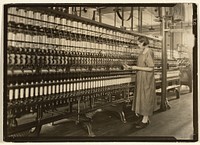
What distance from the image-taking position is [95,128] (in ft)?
7.90

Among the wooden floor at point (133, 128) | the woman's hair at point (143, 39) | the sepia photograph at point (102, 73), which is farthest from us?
the woman's hair at point (143, 39)

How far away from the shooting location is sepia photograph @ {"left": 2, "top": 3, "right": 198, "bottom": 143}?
224cm

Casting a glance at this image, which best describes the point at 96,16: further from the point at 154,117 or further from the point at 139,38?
the point at 154,117

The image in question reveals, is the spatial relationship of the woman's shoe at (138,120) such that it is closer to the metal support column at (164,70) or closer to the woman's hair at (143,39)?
the metal support column at (164,70)

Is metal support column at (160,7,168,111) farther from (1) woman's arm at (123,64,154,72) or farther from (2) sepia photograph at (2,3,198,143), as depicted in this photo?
(1) woman's arm at (123,64,154,72)

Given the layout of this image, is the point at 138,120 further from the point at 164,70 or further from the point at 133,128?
the point at 164,70

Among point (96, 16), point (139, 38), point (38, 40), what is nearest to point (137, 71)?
point (139, 38)

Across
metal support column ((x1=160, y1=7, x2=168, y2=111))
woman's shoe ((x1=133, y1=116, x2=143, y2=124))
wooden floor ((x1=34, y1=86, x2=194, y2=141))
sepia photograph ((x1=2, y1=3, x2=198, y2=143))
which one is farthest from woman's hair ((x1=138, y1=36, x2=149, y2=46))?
woman's shoe ((x1=133, y1=116, x2=143, y2=124))

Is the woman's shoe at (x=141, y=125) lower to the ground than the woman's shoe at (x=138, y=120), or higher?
lower

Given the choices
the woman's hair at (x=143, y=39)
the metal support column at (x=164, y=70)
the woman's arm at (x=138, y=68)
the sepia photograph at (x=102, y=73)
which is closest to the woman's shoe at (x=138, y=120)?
the sepia photograph at (x=102, y=73)

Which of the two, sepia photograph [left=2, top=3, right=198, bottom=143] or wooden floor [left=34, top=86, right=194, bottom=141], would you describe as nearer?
sepia photograph [left=2, top=3, right=198, bottom=143]

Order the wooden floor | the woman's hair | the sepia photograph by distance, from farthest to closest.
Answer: the woman's hair, the wooden floor, the sepia photograph

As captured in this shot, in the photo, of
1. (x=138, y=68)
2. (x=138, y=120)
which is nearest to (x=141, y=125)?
(x=138, y=120)

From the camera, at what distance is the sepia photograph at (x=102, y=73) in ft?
7.34
